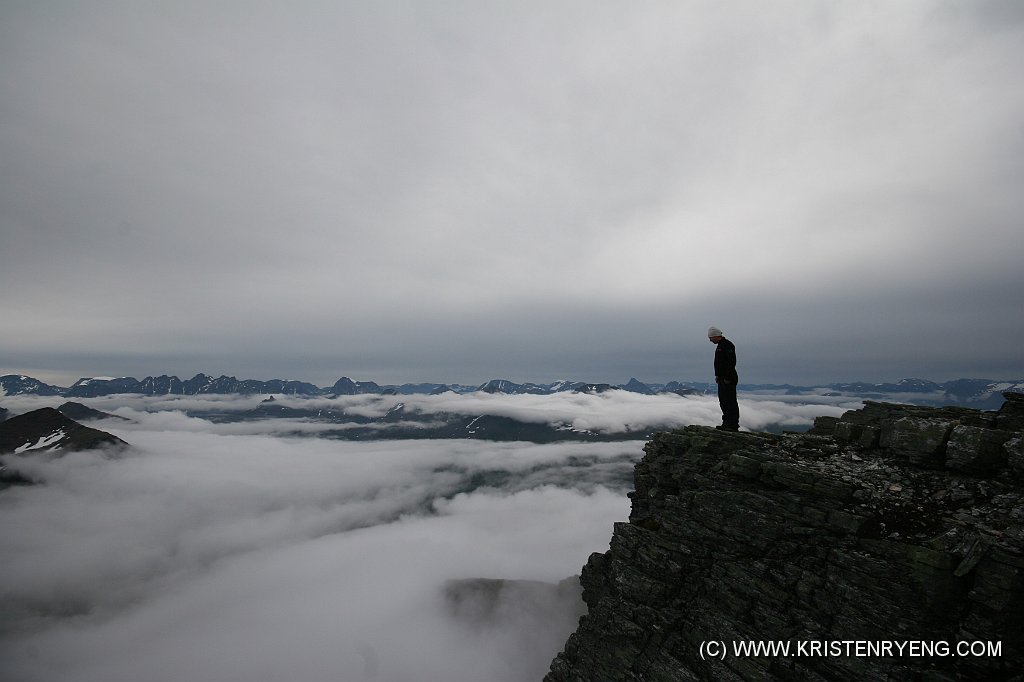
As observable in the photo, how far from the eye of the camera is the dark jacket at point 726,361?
997 inches

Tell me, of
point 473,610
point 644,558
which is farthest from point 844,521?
point 473,610

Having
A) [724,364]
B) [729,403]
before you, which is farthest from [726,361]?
[729,403]

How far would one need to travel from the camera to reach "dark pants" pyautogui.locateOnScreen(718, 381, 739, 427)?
25844 millimetres

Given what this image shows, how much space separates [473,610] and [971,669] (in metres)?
136

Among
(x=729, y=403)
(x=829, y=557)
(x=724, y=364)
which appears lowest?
(x=829, y=557)

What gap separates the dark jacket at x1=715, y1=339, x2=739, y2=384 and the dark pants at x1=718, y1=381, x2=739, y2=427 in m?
0.55

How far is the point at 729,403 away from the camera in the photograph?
26.4 meters

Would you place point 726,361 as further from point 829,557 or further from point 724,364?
point 829,557

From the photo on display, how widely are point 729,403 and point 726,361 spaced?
10.8ft

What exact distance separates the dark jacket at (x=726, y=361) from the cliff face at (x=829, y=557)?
460 cm

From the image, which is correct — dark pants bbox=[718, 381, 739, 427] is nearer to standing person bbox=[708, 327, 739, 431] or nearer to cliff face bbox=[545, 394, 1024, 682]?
standing person bbox=[708, 327, 739, 431]

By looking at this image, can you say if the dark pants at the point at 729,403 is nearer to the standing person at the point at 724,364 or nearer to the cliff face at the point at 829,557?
the standing person at the point at 724,364

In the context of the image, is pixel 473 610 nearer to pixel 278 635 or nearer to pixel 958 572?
pixel 278 635

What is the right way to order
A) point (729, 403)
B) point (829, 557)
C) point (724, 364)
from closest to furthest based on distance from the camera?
1. point (829, 557)
2. point (724, 364)
3. point (729, 403)
